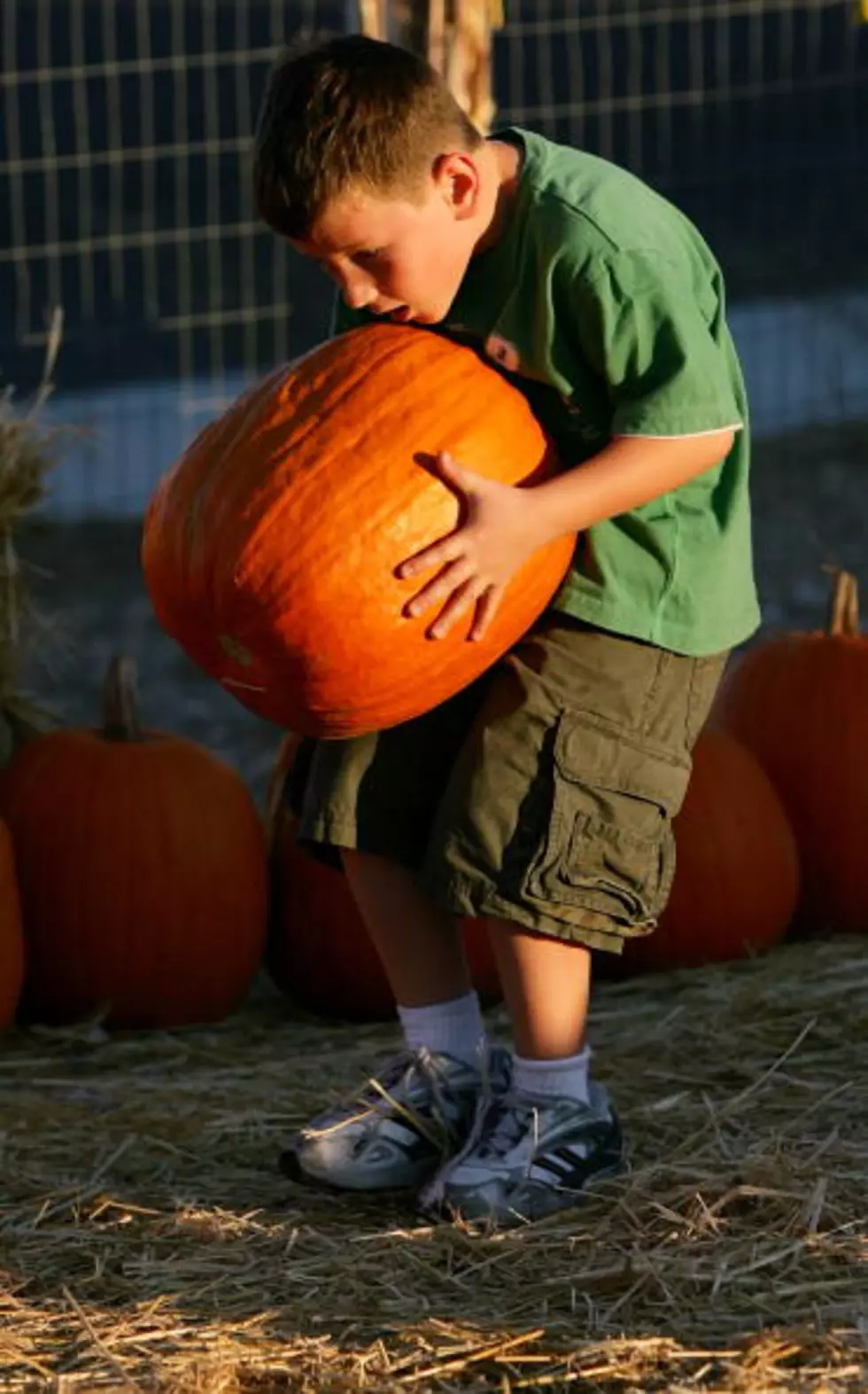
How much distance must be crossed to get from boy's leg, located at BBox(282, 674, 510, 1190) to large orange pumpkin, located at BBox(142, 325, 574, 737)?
223mm

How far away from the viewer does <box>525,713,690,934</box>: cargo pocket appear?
353 cm

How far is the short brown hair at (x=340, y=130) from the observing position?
3.25 metres

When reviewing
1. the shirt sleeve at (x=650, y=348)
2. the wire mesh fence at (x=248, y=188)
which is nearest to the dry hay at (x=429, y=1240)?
A: the shirt sleeve at (x=650, y=348)

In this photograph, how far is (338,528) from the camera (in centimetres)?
329

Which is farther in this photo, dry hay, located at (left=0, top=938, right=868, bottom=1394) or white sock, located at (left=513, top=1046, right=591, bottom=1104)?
white sock, located at (left=513, top=1046, right=591, bottom=1104)

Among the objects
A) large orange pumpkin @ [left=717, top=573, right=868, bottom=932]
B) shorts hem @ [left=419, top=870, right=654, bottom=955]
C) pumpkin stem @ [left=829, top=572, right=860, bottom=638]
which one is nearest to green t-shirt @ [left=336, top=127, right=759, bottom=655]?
shorts hem @ [left=419, top=870, right=654, bottom=955]

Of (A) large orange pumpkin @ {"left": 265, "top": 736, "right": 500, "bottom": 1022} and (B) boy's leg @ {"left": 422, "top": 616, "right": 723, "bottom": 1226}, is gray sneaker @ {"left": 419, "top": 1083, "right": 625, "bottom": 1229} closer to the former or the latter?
(B) boy's leg @ {"left": 422, "top": 616, "right": 723, "bottom": 1226}

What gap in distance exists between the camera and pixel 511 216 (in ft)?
11.4

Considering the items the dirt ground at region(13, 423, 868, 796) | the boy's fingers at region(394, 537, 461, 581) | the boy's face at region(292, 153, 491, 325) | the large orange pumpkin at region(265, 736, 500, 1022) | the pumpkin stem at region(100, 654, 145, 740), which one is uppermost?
the boy's face at region(292, 153, 491, 325)

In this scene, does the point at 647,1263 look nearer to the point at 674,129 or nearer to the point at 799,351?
the point at 799,351

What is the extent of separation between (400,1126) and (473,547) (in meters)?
0.94

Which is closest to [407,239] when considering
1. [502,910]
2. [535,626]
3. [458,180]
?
[458,180]

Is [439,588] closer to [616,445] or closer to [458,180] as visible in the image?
[616,445]

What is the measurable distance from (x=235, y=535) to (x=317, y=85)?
57 centimetres
